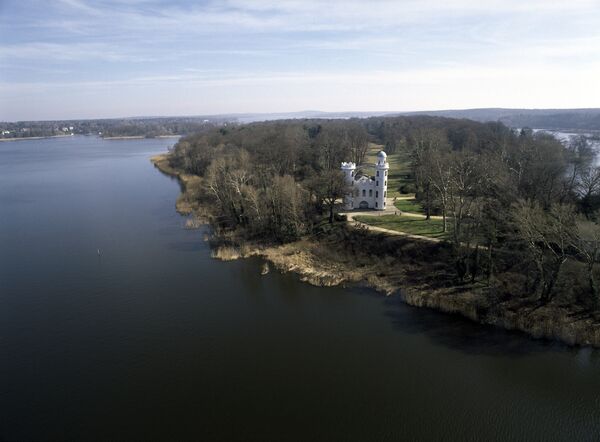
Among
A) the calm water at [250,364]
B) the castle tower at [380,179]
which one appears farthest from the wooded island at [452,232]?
the calm water at [250,364]

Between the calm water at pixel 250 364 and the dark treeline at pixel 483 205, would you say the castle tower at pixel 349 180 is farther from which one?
the calm water at pixel 250 364

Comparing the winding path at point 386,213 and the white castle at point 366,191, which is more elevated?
the white castle at point 366,191

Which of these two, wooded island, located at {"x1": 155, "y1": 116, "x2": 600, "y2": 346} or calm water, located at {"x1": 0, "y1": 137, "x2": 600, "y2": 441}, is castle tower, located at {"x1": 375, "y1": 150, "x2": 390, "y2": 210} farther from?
calm water, located at {"x1": 0, "y1": 137, "x2": 600, "y2": 441}

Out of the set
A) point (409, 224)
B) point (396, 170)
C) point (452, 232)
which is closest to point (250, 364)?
point (452, 232)

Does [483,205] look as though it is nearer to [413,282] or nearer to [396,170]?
[413,282]

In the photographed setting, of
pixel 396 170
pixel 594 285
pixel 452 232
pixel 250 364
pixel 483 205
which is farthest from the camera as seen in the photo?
pixel 396 170

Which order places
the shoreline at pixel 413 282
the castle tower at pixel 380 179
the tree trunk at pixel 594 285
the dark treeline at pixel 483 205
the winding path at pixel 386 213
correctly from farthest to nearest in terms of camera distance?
the castle tower at pixel 380 179
the winding path at pixel 386 213
the dark treeline at pixel 483 205
the tree trunk at pixel 594 285
the shoreline at pixel 413 282
